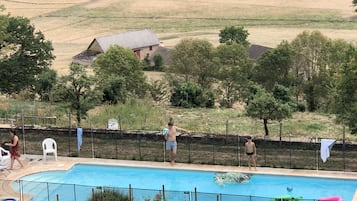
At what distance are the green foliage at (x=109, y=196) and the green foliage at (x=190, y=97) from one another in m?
27.2

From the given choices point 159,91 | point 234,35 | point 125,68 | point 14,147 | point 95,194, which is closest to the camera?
point 95,194

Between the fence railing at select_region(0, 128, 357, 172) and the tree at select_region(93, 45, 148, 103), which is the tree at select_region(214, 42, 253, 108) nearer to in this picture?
the tree at select_region(93, 45, 148, 103)

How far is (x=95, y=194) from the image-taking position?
19.7 m

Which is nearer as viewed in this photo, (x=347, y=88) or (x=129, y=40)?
(x=347, y=88)

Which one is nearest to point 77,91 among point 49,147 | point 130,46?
point 49,147

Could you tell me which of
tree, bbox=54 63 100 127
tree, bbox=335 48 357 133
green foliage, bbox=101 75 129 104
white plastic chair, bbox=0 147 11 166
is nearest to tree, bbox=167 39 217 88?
green foliage, bbox=101 75 129 104

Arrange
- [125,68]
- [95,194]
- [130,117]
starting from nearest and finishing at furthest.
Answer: [95,194]
[130,117]
[125,68]

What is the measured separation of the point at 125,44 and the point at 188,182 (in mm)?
51312

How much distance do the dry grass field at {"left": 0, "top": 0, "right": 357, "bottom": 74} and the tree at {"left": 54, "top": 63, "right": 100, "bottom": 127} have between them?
45904 mm

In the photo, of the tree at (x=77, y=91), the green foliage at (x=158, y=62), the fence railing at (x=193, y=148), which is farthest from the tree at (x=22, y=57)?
the green foliage at (x=158, y=62)

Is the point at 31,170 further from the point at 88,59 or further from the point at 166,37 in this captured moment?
the point at 166,37

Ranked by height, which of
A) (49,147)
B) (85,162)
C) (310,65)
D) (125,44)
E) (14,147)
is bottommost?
(85,162)

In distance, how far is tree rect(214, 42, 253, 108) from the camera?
165 ft

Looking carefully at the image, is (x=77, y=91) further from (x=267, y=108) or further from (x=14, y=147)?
(x=267, y=108)
